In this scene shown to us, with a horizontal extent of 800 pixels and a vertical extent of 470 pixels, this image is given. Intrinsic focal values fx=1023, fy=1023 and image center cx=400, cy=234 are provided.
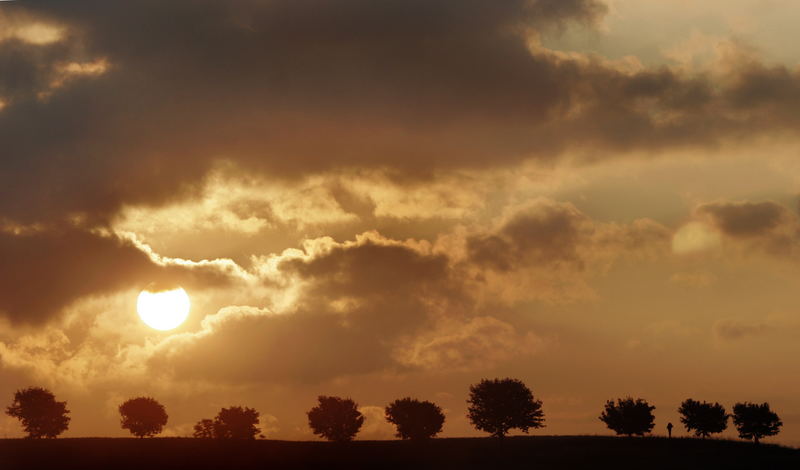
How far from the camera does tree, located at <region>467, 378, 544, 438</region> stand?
150m

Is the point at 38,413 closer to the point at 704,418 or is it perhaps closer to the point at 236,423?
the point at 236,423

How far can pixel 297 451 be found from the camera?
125 metres

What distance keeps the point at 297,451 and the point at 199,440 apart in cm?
1271

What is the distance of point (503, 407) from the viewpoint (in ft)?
493

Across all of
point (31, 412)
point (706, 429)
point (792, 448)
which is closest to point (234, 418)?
point (31, 412)

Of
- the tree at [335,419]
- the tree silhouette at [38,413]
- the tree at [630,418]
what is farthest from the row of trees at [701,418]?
the tree silhouette at [38,413]

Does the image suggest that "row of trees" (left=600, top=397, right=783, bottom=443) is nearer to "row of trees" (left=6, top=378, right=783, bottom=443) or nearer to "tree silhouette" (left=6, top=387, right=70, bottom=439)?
"row of trees" (left=6, top=378, right=783, bottom=443)

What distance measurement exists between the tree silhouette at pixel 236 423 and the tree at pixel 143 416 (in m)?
8.74

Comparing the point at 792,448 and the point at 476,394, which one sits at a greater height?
the point at 476,394

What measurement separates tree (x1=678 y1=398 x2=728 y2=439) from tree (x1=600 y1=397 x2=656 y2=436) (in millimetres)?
5759

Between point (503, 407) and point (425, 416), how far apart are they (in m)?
12.4

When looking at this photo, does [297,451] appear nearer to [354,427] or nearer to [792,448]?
[354,427]

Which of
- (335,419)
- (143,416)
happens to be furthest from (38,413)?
(335,419)

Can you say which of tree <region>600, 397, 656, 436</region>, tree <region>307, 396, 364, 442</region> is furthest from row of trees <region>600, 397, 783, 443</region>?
tree <region>307, 396, 364, 442</region>
